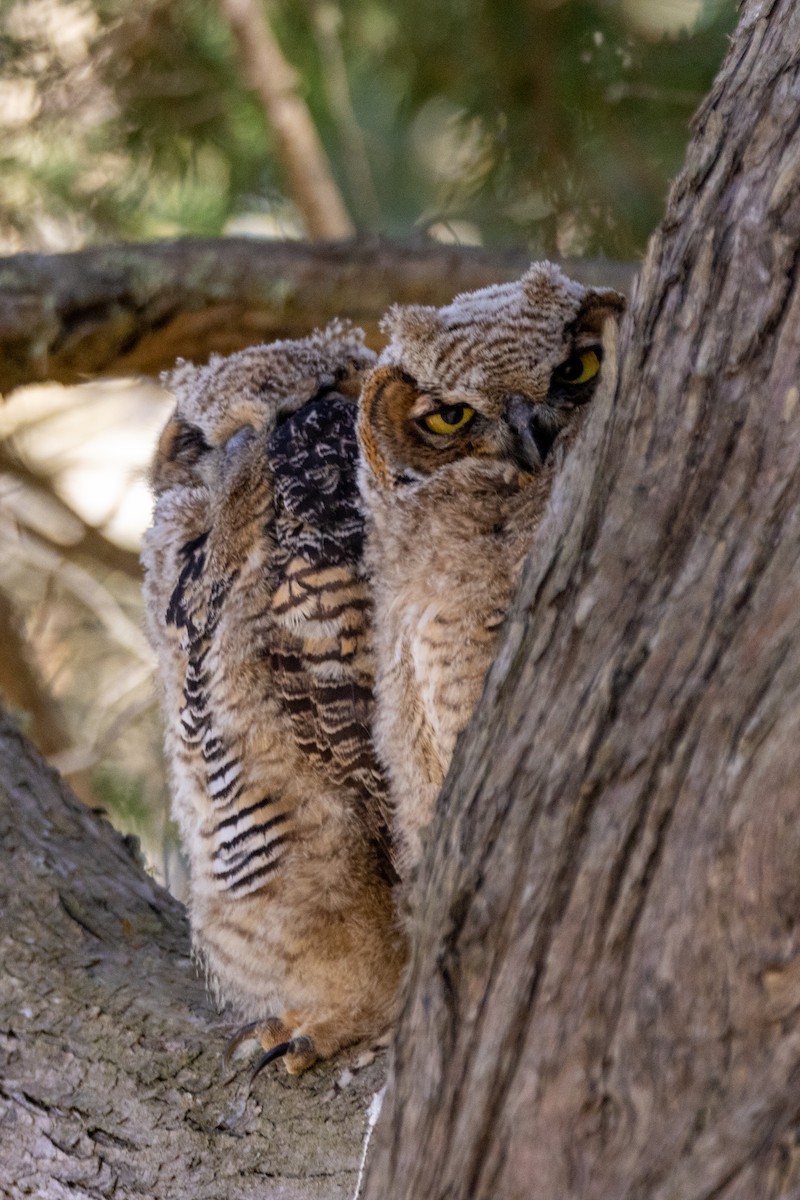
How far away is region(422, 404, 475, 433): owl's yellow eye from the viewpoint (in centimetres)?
192

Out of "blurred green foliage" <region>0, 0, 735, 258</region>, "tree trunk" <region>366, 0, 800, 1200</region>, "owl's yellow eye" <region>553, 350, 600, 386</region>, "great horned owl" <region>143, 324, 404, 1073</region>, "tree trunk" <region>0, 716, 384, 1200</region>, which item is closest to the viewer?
"tree trunk" <region>366, 0, 800, 1200</region>

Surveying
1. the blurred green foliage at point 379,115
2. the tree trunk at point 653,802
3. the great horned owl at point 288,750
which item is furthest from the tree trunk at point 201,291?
the tree trunk at point 653,802

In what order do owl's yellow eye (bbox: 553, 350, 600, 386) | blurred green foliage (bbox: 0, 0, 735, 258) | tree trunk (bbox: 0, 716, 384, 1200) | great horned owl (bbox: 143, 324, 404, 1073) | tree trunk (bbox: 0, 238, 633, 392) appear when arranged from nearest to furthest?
tree trunk (bbox: 0, 716, 384, 1200) < owl's yellow eye (bbox: 553, 350, 600, 386) < great horned owl (bbox: 143, 324, 404, 1073) < tree trunk (bbox: 0, 238, 633, 392) < blurred green foliage (bbox: 0, 0, 735, 258)

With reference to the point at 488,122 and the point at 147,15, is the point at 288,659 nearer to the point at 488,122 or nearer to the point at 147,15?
the point at 488,122

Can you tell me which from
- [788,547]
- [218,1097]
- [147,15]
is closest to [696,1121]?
[788,547]

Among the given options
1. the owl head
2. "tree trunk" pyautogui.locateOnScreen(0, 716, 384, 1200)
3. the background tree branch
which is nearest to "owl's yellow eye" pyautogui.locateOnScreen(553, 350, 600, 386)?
the owl head

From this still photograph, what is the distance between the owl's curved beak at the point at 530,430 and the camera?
183 cm

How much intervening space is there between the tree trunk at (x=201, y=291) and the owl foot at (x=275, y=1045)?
158 cm

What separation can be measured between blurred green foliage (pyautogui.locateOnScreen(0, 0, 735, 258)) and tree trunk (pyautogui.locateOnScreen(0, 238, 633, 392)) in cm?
34

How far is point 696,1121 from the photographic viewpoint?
98 centimetres

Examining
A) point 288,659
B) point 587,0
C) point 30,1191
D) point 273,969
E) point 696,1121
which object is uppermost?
point 587,0

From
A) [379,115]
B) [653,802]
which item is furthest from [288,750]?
[379,115]

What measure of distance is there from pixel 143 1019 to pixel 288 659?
59cm

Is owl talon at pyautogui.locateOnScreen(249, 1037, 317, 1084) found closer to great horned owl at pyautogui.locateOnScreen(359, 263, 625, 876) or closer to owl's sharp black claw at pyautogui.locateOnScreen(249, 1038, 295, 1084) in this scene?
owl's sharp black claw at pyautogui.locateOnScreen(249, 1038, 295, 1084)
